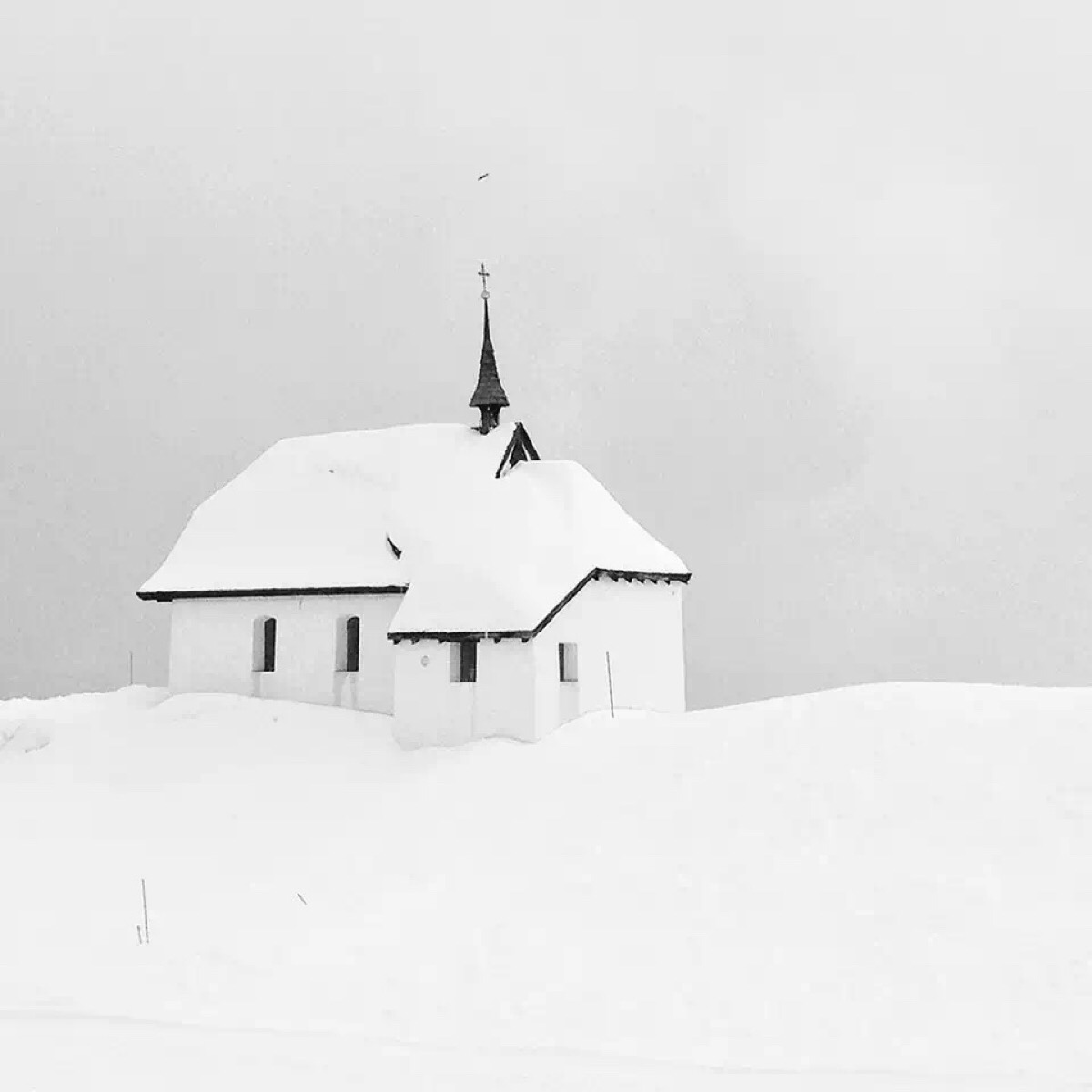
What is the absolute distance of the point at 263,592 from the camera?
1237 inches

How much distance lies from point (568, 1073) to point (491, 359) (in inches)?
982

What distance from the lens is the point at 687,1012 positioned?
15133 mm

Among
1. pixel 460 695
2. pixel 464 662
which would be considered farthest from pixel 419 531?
pixel 460 695

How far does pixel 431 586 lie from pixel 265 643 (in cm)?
697

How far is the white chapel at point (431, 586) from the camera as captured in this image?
2692cm

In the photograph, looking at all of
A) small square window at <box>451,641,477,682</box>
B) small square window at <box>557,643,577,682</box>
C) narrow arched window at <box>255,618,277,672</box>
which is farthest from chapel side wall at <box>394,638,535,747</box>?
narrow arched window at <box>255,618,277,672</box>

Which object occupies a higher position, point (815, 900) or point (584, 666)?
point (584, 666)

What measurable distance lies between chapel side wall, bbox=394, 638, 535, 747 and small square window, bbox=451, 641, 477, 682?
0.37 meters

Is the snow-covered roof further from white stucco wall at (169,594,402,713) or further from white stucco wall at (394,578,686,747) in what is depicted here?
white stucco wall at (394,578,686,747)

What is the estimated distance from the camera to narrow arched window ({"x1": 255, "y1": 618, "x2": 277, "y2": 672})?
3206 centimetres

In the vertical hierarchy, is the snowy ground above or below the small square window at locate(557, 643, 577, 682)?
below

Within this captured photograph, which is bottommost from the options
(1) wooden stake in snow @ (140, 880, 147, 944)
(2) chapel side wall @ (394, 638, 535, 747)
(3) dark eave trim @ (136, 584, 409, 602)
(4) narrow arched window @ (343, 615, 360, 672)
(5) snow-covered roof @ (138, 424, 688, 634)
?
(1) wooden stake in snow @ (140, 880, 147, 944)

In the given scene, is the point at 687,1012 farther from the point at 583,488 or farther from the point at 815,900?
the point at 583,488

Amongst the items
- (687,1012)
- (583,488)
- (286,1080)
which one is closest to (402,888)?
(687,1012)
